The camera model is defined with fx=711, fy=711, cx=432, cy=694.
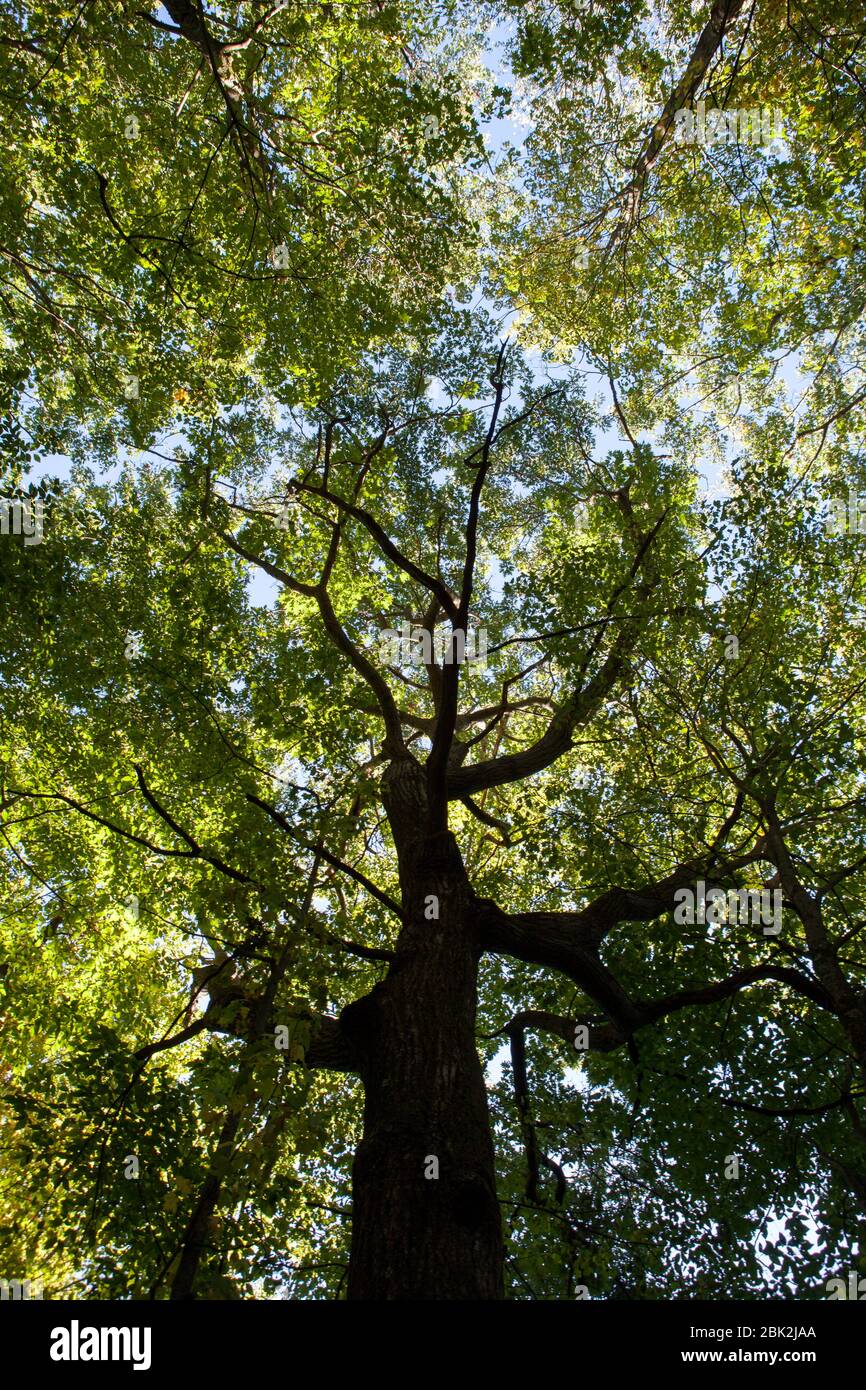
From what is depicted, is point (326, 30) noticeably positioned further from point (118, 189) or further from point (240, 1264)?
point (240, 1264)

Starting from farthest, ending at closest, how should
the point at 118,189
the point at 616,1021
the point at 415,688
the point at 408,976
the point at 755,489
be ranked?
the point at 415,688
the point at 118,189
the point at 755,489
the point at 616,1021
the point at 408,976

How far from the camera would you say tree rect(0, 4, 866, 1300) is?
17.3 feet

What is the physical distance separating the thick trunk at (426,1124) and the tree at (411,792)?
26 millimetres

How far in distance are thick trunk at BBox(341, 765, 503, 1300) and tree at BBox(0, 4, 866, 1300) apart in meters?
0.03

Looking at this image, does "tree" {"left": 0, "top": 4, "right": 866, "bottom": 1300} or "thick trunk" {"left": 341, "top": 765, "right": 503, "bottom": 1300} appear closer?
"thick trunk" {"left": 341, "top": 765, "right": 503, "bottom": 1300}

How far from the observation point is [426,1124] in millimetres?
4391

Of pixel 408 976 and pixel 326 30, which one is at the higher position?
pixel 326 30

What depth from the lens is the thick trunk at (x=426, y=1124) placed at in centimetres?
377

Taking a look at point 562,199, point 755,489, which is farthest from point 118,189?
point 755,489

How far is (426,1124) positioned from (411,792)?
11.9 ft

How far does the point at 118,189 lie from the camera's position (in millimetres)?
10305

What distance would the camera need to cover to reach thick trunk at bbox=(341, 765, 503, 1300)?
3.77 metres
